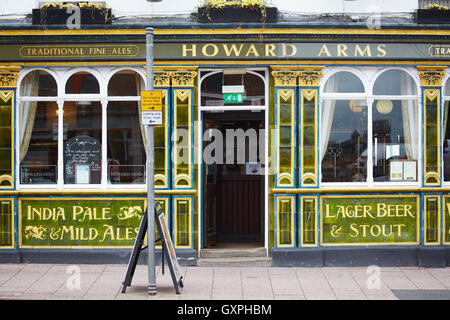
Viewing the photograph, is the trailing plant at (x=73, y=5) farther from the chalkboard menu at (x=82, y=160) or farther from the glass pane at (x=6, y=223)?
the glass pane at (x=6, y=223)

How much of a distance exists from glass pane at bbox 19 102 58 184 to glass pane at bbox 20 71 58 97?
0.19 meters

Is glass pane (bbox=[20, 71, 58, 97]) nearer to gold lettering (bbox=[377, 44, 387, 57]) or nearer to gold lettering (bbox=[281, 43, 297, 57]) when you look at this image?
gold lettering (bbox=[281, 43, 297, 57])

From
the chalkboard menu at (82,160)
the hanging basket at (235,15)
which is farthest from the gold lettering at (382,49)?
the chalkboard menu at (82,160)

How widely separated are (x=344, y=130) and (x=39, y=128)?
5.73 metres

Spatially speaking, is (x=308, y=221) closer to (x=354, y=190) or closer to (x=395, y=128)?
(x=354, y=190)

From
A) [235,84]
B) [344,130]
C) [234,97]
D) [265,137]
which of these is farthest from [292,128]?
[235,84]

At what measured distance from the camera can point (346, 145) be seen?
415 inches

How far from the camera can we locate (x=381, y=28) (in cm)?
1026

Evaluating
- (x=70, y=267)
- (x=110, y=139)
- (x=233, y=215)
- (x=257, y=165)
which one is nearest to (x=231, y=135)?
(x=257, y=165)

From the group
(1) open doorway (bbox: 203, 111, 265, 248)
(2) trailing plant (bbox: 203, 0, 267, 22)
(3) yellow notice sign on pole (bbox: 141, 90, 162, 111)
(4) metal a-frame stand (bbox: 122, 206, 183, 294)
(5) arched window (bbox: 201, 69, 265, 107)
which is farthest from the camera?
(1) open doorway (bbox: 203, 111, 265, 248)

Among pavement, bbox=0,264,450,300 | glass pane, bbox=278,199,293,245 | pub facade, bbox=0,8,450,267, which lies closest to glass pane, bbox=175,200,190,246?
pub facade, bbox=0,8,450,267

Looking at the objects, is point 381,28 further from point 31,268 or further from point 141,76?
point 31,268

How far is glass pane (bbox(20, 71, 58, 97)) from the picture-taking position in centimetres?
1049

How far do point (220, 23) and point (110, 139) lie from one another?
117 inches
